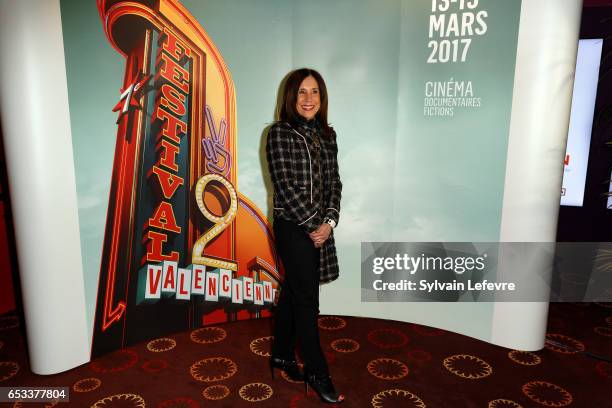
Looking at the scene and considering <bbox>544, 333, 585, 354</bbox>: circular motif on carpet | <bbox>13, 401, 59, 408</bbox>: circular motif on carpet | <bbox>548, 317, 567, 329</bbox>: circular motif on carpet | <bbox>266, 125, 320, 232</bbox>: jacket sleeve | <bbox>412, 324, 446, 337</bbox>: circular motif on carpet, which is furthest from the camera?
<bbox>548, 317, 567, 329</bbox>: circular motif on carpet

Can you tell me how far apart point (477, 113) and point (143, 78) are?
5.93ft

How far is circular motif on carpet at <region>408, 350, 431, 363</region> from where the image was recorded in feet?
7.89

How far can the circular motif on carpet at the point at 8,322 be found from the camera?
2.72 meters

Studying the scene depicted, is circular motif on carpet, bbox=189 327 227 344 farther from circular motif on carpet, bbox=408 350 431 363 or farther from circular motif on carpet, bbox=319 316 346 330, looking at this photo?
circular motif on carpet, bbox=408 350 431 363

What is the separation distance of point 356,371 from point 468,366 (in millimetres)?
604

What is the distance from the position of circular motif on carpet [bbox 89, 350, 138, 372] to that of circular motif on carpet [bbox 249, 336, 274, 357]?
2.06ft

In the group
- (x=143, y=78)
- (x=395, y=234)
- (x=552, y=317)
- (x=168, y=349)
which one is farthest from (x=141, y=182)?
(x=552, y=317)

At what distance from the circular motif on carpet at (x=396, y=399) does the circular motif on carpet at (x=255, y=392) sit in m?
0.49

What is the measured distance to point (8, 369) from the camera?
2.25 m

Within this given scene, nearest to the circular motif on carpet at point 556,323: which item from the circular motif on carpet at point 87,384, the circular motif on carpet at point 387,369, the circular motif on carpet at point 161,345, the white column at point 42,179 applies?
the circular motif on carpet at point 387,369

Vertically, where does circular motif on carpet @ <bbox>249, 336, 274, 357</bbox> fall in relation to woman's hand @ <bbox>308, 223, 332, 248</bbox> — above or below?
below

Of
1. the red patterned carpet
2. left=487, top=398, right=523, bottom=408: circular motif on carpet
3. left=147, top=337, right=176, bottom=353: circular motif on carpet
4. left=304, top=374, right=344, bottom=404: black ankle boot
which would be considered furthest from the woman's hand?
left=147, top=337, right=176, bottom=353: circular motif on carpet

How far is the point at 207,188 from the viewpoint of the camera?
262cm

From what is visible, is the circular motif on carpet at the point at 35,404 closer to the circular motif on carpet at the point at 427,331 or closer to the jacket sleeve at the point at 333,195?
the jacket sleeve at the point at 333,195
